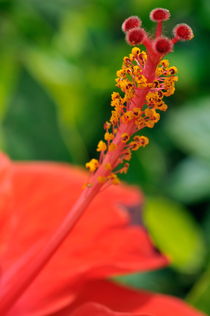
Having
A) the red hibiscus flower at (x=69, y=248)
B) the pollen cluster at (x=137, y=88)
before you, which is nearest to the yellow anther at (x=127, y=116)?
the pollen cluster at (x=137, y=88)

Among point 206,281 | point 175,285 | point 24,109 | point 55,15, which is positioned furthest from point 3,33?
point 206,281

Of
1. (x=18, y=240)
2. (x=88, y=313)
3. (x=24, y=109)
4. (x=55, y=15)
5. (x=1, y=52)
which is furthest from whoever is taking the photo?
(x=55, y=15)

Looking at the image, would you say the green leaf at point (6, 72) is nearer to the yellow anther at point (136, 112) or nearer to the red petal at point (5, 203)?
the red petal at point (5, 203)

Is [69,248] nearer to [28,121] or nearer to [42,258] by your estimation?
[42,258]

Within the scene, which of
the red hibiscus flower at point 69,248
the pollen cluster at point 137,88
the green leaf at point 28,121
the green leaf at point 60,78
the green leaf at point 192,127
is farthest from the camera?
the green leaf at point 60,78

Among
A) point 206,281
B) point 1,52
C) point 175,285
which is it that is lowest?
point 175,285

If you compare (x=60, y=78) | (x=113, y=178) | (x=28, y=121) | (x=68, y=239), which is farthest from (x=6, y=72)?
(x=113, y=178)

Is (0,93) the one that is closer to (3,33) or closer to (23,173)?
(3,33)
